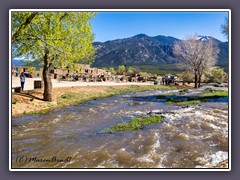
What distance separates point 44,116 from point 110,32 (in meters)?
8.33

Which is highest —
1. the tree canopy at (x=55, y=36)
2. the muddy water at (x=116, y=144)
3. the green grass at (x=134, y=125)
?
the tree canopy at (x=55, y=36)

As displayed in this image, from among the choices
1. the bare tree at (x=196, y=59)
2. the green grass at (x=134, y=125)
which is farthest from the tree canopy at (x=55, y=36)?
the bare tree at (x=196, y=59)

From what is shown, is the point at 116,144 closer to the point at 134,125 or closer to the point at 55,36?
the point at 134,125

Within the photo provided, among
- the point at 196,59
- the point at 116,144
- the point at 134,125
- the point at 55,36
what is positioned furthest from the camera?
the point at 196,59

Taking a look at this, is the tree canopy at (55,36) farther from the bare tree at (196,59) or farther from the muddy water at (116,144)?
the bare tree at (196,59)

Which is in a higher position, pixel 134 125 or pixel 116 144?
pixel 134 125

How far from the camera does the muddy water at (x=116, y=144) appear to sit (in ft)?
32.3

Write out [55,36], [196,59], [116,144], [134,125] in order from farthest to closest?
[196,59], [55,36], [134,125], [116,144]

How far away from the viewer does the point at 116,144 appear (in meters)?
11.9

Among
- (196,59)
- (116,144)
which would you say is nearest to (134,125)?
(116,144)

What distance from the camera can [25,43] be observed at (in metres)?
15.5
